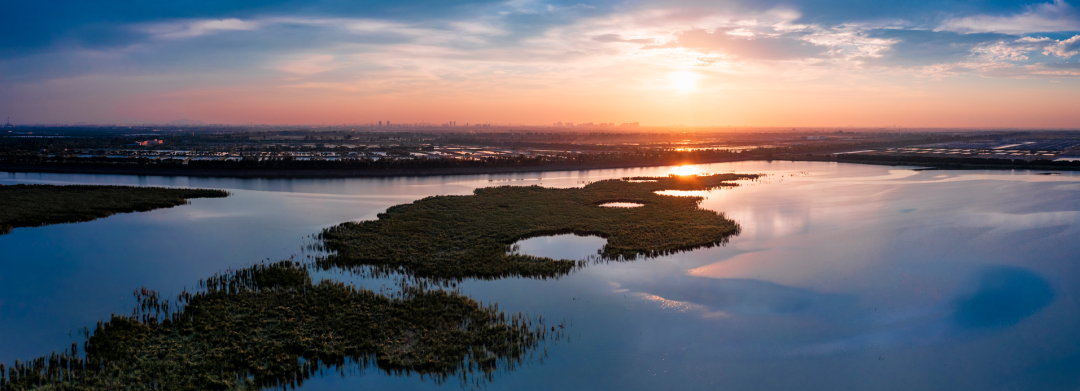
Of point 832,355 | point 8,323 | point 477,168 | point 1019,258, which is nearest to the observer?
point 832,355

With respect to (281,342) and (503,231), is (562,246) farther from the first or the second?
(281,342)

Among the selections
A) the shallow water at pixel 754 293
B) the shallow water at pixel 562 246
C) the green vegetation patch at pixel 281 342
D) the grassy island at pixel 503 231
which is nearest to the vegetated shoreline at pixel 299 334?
the green vegetation patch at pixel 281 342

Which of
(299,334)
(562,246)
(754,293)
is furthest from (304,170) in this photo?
(754,293)

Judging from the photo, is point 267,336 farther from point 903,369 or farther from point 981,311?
point 981,311

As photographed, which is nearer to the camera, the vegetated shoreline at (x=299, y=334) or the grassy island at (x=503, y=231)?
the vegetated shoreline at (x=299, y=334)

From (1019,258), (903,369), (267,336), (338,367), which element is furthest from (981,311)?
(267,336)

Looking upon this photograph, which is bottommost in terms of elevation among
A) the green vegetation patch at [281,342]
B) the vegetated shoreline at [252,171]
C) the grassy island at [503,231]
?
the green vegetation patch at [281,342]

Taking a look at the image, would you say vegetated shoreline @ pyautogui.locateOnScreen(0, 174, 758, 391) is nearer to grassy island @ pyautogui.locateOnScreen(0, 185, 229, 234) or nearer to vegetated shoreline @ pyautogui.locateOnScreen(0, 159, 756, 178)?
grassy island @ pyautogui.locateOnScreen(0, 185, 229, 234)

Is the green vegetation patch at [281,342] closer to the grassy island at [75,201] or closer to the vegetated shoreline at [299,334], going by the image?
the vegetated shoreline at [299,334]
